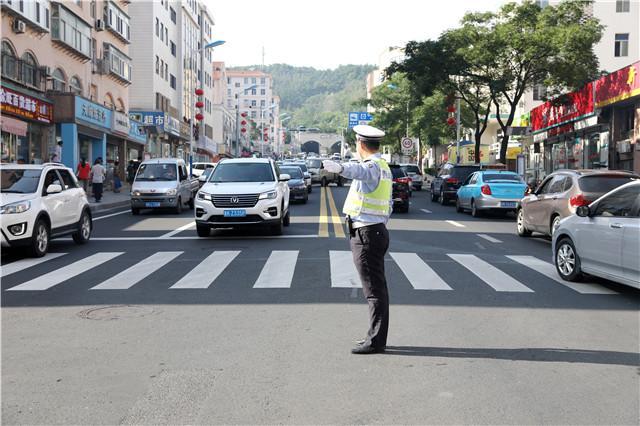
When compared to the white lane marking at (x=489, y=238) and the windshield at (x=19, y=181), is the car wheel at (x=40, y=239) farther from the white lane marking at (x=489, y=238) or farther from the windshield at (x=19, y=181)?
the white lane marking at (x=489, y=238)

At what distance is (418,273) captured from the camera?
1014cm

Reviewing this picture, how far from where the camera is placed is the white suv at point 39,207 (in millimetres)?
11523

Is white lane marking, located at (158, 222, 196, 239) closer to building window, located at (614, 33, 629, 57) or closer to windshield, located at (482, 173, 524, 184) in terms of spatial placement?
windshield, located at (482, 173, 524, 184)

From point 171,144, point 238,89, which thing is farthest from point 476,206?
point 238,89

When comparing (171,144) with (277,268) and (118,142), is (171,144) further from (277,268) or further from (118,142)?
(277,268)

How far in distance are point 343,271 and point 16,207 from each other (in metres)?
5.72

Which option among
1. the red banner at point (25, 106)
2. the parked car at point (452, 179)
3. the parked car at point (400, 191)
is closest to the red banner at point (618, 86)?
the parked car at point (452, 179)

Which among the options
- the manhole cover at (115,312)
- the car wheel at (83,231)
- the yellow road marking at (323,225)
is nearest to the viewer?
the manhole cover at (115,312)

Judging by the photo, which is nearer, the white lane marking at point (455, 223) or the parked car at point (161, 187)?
the white lane marking at point (455, 223)

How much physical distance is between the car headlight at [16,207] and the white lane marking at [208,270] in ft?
10.5

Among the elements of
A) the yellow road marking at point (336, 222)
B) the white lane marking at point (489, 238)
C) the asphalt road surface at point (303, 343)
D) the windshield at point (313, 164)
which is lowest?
the asphalt road surface at point (303, 343)

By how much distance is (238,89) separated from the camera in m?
171

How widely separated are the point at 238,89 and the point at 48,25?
142 metres

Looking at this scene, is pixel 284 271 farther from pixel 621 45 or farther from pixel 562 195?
pixel 621 45
